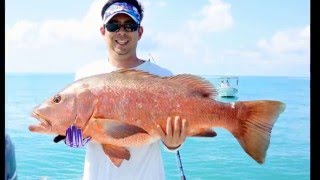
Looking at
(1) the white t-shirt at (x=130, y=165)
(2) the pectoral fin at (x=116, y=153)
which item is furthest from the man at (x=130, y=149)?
(2) the pectoral fin at (x=116, y=153)

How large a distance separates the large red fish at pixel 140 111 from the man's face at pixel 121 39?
167mm

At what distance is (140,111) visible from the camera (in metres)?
1.97

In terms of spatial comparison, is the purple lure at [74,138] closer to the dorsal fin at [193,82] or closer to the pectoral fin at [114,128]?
the pectoral fin at [114,128]

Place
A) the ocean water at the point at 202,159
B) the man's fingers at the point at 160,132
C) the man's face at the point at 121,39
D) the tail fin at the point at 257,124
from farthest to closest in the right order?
the ocean water at the point at 202,159 < the man's face at the point at 121,39 < the man's fingers at the point at 160,132 < the tail fin at the point at 257,124

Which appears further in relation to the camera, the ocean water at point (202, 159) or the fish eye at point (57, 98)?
the ocean water at point (202, 159)

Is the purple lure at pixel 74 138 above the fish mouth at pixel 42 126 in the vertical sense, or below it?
below

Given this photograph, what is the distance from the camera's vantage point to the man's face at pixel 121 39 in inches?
84.8

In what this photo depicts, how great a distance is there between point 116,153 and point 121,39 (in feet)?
1.71

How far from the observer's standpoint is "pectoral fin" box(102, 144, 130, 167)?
2.01m

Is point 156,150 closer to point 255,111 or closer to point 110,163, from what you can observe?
point 110,163

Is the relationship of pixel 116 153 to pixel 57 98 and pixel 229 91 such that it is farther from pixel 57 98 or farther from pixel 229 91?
pixel 229 91

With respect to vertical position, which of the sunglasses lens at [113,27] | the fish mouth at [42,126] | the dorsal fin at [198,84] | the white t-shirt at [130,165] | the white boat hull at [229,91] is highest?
the white boat hull at [229,91]

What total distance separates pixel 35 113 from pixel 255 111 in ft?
3.01
